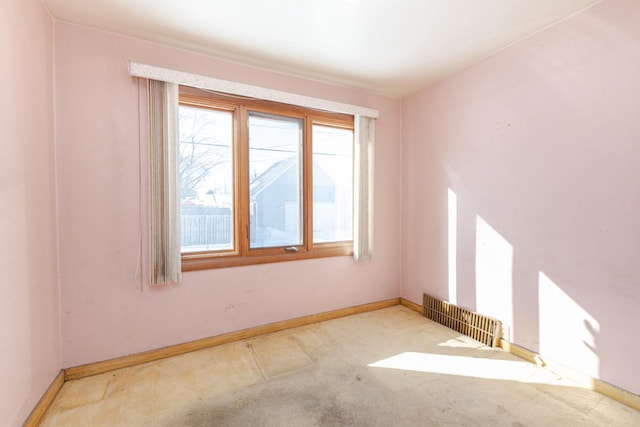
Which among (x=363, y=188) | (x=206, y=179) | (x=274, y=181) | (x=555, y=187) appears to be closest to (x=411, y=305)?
(x=363, y=188)

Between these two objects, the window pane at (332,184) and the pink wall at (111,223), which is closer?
the pink wall at (111,223)

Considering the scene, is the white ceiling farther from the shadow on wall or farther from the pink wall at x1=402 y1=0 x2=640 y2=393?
the shadow on wall

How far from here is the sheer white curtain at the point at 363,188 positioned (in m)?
3.32

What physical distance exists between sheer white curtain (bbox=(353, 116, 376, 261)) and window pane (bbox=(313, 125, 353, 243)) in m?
0.14

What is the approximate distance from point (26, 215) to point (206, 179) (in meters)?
1.23

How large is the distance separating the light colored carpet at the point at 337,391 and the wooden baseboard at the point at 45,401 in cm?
4

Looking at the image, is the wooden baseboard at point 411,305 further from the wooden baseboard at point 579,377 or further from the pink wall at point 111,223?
the pink wall at point 111,223

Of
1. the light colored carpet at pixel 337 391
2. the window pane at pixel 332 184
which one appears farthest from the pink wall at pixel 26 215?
the window pane at pixel 332 184

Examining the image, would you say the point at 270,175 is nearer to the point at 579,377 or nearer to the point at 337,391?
the point at 337,391

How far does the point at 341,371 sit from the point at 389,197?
2.18 meters

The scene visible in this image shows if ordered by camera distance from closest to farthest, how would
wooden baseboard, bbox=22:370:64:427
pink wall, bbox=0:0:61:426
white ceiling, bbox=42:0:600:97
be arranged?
pink wall, bbox=0:0:61:426, wooden baseboard, bbox=22:370:64:427, white ceiling, bbox=42:0:600:97

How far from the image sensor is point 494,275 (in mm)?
2631

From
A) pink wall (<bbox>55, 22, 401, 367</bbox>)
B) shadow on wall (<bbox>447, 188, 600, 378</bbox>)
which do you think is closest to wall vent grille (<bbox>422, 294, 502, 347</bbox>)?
shadow on wall (<bbox>447, 188, 600, 378</bbox>)

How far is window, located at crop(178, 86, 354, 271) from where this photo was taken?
2.60 m
